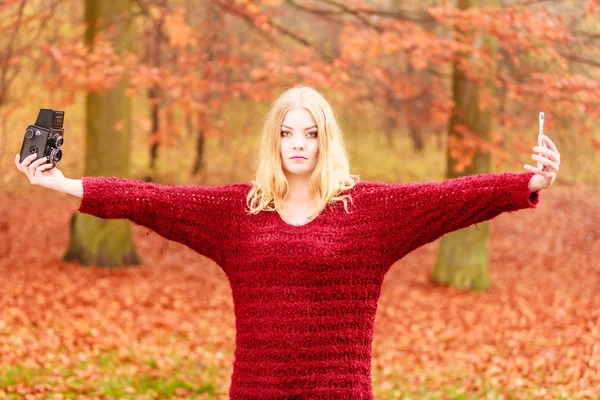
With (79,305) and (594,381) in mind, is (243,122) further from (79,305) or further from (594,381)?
(594,381)

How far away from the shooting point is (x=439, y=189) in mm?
2918

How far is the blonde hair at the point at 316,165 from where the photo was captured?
2992 mm

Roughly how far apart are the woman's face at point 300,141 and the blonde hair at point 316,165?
2 centimetres

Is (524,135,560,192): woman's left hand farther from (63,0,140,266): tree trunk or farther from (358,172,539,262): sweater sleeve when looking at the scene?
(63,0,140,266): tree trunk

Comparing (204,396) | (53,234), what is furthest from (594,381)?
(53,234)

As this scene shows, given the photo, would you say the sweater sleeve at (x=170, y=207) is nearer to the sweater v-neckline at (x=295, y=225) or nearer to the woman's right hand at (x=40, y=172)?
the woman's right hand at (x=40, y=172)

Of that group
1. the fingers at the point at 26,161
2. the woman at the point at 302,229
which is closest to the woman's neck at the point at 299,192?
the woman at the point at 302,229

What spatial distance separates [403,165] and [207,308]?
12511mm

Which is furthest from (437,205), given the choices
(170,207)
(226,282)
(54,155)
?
(226,282)

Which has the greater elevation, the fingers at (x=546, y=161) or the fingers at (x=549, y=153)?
the fingers at (x=549, y=153)

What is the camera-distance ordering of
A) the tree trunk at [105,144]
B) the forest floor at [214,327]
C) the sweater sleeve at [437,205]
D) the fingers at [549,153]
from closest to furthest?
the fingers at [549,153], the sweater sleeve at [437,205], the forest floor at [214,327], the tree trunk at [105,144]

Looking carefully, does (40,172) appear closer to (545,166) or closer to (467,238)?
(545,166)

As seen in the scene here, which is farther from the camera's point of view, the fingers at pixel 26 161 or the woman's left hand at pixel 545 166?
the fingers at pixel 26 161

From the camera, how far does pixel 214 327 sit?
8219 mm
